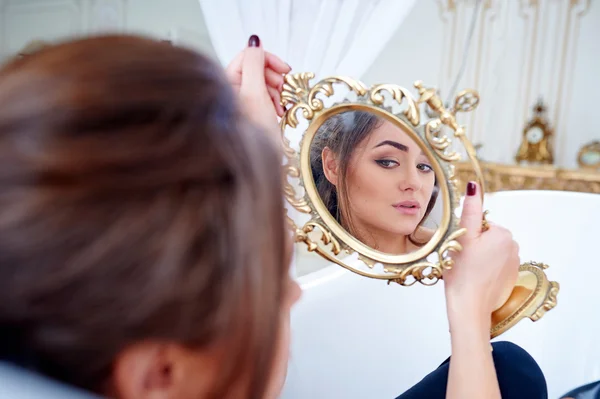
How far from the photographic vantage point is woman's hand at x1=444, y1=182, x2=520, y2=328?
1.62 ft

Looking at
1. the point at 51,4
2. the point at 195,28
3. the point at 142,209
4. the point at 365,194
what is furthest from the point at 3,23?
the point at 142,209

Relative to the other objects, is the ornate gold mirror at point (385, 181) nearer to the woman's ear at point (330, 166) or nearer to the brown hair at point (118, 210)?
the woman's ear at point (330, 166)

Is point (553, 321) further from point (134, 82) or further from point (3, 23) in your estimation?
point (3, 23)

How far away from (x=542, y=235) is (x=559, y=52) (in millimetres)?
1554

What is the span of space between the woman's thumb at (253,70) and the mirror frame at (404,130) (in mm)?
40

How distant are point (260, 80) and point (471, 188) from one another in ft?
0.98

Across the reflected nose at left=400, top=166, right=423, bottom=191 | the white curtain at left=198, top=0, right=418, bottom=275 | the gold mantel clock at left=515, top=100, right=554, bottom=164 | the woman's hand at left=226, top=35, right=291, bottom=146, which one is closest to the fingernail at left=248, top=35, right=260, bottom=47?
the woman's hand at left=226, top=35, right=291, bottom=146

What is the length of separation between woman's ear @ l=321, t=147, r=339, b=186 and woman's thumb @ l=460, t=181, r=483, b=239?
0.54 ft

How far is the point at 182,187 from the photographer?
8.9 inches

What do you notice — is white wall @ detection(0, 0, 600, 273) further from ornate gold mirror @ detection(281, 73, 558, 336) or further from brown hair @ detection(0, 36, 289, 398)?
brown hair @ detection(0, 36, 289, 398)

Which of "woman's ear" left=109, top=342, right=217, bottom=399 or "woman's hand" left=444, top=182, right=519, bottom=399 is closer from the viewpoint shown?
"woman's ear" left=109, top=342, right=217, bottom=399

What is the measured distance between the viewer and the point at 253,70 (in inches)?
23.6

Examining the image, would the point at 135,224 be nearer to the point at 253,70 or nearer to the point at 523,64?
the point at 253,70

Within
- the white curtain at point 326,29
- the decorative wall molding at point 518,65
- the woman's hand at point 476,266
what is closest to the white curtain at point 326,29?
the white curtain at point 326,29
